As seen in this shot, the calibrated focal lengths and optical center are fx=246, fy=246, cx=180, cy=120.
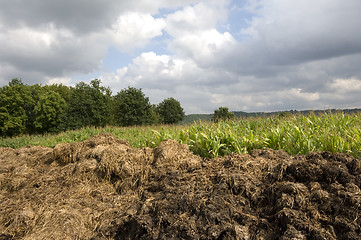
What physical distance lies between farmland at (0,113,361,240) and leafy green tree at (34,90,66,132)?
27.1m

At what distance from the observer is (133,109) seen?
25.9 metres

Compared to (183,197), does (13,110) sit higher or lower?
higher

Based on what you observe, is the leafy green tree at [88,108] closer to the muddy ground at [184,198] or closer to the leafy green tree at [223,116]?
the leafy green tree at [223,116]

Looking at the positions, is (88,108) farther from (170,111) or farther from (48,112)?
(170,111)

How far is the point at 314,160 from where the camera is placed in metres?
3.34

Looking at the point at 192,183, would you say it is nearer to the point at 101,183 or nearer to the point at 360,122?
the point at 101,183

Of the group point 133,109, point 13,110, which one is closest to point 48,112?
point 13,110

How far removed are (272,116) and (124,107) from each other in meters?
18.7

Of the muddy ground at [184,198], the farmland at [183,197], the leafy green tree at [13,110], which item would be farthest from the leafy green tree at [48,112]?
the muddy ground at [184,198]

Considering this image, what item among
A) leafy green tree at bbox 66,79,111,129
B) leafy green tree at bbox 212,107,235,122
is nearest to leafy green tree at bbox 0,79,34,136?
leafy green tree at bbox 66,79,111,129

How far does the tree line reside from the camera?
24.7 meters

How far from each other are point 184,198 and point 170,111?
44.4 metres

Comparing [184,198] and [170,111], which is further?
[170,111]

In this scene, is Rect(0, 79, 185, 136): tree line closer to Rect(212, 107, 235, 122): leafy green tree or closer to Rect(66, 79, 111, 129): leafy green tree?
Rect(66, 79, 111, 129): leafy green tree
